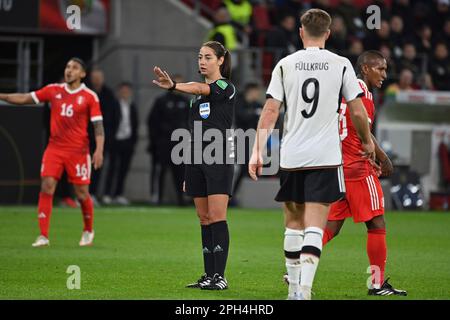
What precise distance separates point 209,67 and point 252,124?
41.7ft

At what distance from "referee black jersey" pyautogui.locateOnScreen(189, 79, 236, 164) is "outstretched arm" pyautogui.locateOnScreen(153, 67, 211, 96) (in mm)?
174

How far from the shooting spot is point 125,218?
63.0 feet

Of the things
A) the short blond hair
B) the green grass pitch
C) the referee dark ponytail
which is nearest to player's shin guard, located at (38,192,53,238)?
the green grass pitch

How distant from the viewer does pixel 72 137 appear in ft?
48.0

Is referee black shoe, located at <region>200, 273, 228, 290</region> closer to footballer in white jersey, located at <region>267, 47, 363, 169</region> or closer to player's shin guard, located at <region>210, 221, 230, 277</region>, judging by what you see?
player's shin guard, located at <region>210, 221, 230, 277</region>

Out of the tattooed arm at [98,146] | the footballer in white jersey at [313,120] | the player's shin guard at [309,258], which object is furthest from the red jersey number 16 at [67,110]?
the player's shin guard at [309,258]

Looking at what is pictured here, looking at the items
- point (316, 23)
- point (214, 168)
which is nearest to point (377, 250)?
point (214, 168)

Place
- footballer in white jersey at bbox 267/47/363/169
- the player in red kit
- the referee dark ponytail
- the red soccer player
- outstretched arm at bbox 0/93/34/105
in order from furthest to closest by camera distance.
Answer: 1. the player in red kit
2. outstretched arm at bbox 0/93/34/105
3. the referee dark ponytail
4. the red soccer player
5. footballer in white jersey at bbox 267/47/363/169

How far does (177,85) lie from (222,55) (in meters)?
0.88

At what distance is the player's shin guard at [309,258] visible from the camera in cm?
860

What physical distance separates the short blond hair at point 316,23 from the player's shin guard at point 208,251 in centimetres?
247

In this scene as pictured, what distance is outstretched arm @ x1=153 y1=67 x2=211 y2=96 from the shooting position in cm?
936

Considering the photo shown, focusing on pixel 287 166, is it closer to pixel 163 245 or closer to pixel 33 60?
pixel 163 245

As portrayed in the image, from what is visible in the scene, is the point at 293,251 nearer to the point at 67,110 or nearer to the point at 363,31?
the point at 67,110
